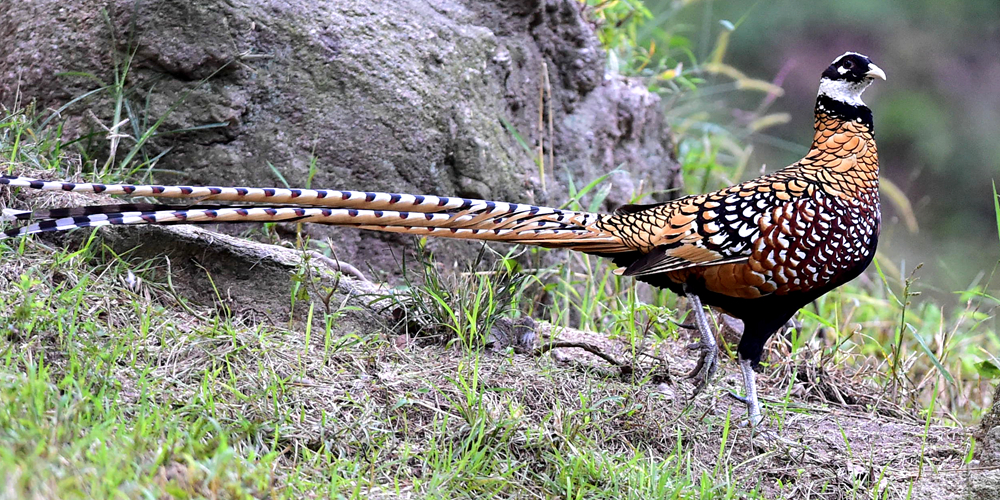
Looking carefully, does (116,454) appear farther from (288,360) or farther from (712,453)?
(712,453)

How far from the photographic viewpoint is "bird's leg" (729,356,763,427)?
3.55 meters

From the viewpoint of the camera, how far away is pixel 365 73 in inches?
176

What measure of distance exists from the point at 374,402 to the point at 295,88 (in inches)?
78.6

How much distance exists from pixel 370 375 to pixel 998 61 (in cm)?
1134

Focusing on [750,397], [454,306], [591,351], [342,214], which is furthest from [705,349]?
[342,214]

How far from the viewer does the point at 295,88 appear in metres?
4.36

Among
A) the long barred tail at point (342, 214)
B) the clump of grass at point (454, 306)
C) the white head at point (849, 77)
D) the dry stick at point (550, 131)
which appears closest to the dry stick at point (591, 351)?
the clump of grass at point (454, 306)

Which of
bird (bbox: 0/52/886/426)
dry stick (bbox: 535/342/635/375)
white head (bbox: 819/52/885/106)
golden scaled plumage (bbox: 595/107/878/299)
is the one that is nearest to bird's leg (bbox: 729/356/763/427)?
bird (bbox: 0/52/886/426)

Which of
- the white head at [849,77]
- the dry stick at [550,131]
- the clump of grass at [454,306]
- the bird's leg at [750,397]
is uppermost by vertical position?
the white head at [849,77]

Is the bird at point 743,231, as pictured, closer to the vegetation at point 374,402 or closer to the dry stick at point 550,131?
the vegetation at point 374,402

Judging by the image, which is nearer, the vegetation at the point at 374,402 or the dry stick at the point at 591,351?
the vegetation at the point at 374,402

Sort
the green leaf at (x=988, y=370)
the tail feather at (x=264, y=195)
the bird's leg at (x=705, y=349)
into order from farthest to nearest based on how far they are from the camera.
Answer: the green leaf at (x=988, y=370) < the bird's leg at (x=705, y=349) < the tail feather at (x=264, y=195)

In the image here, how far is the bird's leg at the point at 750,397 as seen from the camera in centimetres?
355

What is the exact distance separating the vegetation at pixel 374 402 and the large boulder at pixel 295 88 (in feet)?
0.47
